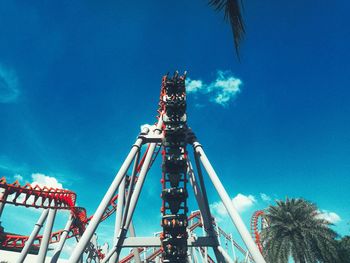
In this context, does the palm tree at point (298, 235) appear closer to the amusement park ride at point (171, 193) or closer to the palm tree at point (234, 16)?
the amusement park ride at point (171, 193)

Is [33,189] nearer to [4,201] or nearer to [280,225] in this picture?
[4,201]

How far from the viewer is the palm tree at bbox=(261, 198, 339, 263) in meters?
16.6

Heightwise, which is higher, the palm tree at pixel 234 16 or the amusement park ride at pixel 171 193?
the amusement park ride at pixel 171 193

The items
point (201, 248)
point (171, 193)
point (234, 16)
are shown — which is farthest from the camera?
point (201, 248)

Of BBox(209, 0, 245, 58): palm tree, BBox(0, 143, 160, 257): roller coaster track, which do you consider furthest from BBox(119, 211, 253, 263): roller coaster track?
BBox(209, 0, 245, 58): palm tree

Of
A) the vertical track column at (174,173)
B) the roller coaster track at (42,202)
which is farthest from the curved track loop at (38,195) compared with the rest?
the vertical track column at (174,173)

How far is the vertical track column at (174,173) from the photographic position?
40.6 feet

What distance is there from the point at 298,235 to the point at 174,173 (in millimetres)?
11385

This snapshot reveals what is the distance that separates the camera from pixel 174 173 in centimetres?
1327

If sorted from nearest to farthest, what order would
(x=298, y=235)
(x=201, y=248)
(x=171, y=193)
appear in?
(x=171, y=193) → (x=298, y=235) → (x=201, y=248)

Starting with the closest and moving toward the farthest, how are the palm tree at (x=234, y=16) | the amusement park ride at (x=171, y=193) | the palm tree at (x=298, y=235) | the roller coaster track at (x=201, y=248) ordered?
the palm tree at (x=234, y=16) < the amusement park ride at (x=171, y=193) < the palm tree at (x=298, y=235) < the roller coaster track at (x=201, y=248)

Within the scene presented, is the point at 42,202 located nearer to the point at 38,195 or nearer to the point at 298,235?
the point at 38,195

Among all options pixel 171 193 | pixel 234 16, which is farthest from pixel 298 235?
pixel 234 16

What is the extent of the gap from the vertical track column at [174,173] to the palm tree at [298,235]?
818cm
